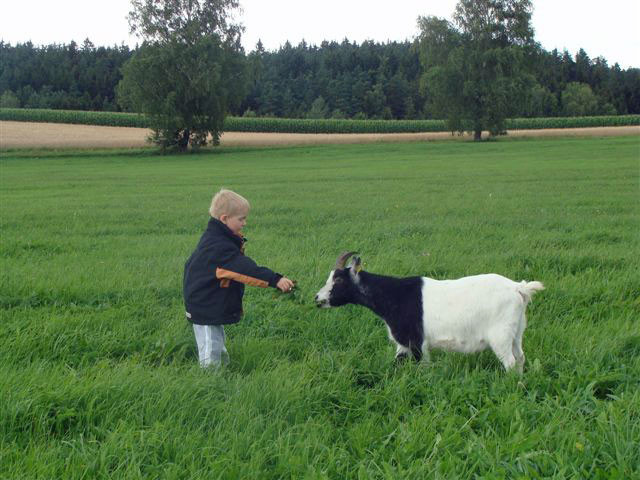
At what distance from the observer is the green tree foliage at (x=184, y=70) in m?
52.0

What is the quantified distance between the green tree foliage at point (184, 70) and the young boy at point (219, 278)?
48.6 meters

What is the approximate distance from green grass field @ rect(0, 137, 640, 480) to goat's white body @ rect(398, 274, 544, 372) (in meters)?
0.18

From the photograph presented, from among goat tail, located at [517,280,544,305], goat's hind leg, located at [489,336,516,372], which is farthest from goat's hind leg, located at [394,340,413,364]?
goat tail, located at [517,280,544,305]

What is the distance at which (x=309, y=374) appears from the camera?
4.52 m

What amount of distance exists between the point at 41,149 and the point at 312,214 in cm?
4949

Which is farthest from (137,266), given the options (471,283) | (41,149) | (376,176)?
(41,149)

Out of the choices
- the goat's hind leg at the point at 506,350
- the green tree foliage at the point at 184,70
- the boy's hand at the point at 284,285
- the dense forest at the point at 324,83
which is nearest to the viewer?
the goat's hind leg at the point at 506,350

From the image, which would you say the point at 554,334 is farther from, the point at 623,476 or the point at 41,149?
the point at 41,149

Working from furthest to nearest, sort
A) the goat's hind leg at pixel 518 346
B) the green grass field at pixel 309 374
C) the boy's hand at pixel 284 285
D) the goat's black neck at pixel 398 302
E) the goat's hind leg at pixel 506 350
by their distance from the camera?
1. the goat's black neck at pixel 398 302
2. the boy's hand at pixel 284 285
3. the goat's hind leg at pixel 518 346
4. the goat's hind leg at pixel 506 350
5. the green grass field at pixel 309 374

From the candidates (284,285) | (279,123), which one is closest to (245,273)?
(284,285)

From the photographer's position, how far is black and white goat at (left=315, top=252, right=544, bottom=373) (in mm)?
4625

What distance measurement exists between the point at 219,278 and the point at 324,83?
410ft

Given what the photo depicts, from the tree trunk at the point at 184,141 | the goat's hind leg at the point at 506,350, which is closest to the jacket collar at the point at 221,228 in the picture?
the goat's hind leg at the point at 506,350

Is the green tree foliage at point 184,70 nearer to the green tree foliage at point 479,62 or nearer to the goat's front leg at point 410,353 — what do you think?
the green tree foliage at point 479,62
